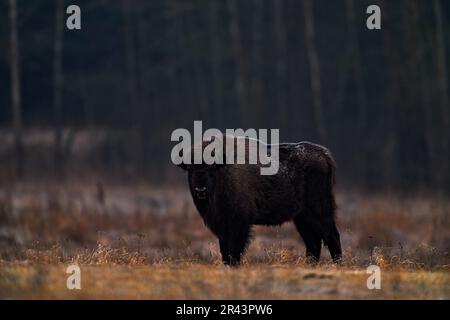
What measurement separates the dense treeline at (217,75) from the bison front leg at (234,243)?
72.7 ft

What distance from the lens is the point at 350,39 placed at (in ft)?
142

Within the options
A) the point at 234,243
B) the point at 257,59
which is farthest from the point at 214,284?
the point at 257,59

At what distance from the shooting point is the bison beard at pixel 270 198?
14.0m

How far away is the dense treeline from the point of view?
3822 centimetres

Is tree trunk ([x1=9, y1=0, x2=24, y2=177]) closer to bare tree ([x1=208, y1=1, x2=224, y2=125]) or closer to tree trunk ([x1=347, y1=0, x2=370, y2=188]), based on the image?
bare tree ([x1=208, y1=1, x2=224, y2=125])

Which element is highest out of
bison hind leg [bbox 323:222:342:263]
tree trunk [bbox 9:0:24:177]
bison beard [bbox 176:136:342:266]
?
tree trunk [bbox 9:0:24:177]

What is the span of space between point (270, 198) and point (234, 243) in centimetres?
126

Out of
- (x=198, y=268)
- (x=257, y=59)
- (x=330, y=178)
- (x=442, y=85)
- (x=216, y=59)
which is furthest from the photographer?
(x=257, y=59)

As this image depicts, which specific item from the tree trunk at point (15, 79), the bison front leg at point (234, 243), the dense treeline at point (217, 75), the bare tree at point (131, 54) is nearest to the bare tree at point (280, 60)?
the dense treeline at point (217, 75)

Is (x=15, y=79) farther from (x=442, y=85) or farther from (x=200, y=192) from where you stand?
(x=200, y=192)

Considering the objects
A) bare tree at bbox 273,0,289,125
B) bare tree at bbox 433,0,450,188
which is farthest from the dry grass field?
bare tree at bbox 273,0,289,125

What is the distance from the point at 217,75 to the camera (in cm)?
4378

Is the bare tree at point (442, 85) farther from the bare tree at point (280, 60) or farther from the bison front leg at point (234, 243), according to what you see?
the bison front leg at point (234, 243)
